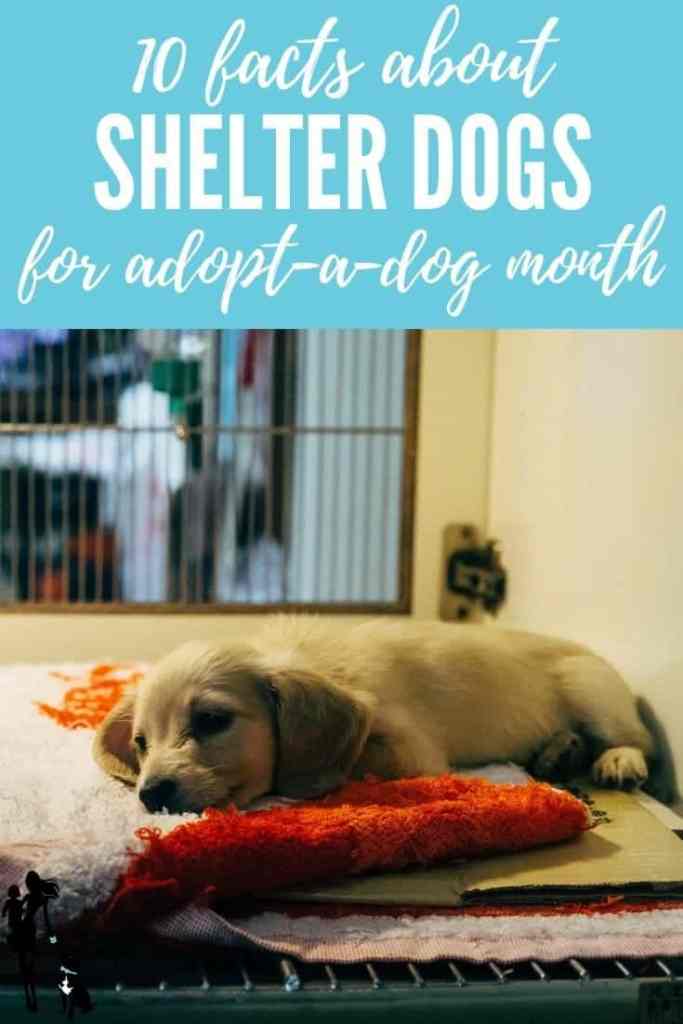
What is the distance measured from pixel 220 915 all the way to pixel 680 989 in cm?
42

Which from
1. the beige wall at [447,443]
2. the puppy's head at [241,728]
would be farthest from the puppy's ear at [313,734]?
the beige wall at [447,443]

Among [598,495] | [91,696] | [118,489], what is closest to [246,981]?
[91,696]

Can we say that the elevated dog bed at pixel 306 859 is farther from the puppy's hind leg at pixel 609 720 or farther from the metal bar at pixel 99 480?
the metal bar at pixel 99 480

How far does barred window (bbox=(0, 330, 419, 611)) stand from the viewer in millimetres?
2861

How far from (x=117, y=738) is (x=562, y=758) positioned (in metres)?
0.63

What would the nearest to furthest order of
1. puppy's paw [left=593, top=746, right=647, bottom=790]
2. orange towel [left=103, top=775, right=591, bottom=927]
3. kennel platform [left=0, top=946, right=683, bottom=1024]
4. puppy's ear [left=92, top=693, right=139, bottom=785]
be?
kennel platform [left=0, top=946, right=683, bottom=1024], orange towel [left=103, top=775, right=591, bottom=927], puppy's ear [left=92, top=693, right=139, bottom=785], puppy's paw [left=593, top=746, right=647, bottom=790]

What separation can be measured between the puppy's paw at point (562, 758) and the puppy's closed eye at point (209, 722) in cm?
52

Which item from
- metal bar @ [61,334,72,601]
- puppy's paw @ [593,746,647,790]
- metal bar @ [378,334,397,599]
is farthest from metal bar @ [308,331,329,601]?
puppy's paw @ [593,746,647,790]

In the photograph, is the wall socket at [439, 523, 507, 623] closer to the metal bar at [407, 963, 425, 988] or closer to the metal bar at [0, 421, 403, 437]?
the metal bar at [0, 421, 403, 437]

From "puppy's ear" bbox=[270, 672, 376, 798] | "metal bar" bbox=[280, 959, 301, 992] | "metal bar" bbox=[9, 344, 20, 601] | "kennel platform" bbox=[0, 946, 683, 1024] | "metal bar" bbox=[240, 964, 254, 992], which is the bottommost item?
"kennel platform" bbox=[0, 946, 683, 1024]

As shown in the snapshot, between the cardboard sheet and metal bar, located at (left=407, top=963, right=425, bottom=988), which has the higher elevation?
the cardboard sheet

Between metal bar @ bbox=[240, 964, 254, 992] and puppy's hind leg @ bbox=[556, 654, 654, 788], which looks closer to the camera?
metal bar @ bbox=[240, 964, 254, 992]

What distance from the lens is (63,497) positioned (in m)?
2.89

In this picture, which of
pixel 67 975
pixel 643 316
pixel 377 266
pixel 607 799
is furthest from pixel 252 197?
pixel 67 975
